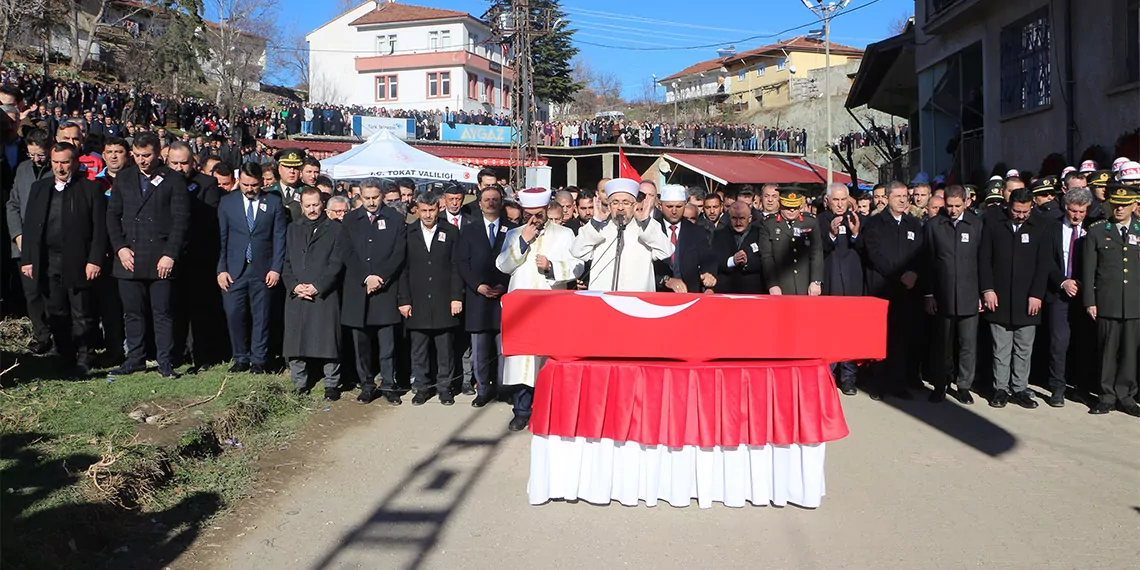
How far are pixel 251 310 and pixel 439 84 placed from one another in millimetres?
65139

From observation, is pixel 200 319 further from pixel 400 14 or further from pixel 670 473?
pixel 400 14

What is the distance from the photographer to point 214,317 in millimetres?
9102

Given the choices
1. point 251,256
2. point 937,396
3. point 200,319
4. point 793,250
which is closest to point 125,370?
point 200,319

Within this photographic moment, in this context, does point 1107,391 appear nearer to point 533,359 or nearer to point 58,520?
point 533,359

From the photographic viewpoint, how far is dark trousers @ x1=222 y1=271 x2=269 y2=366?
8.43 m

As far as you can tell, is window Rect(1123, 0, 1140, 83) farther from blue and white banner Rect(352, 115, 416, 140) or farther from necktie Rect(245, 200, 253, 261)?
blue and white banner Rect(352, 115, 416, 140)

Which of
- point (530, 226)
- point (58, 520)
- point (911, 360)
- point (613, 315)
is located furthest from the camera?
point (911, 360)

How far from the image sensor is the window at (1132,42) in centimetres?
1276

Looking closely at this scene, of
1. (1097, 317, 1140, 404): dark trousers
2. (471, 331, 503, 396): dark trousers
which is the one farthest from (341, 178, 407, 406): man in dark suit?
(1097, 317, 1140, 404): dark trousers

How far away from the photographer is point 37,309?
837cm

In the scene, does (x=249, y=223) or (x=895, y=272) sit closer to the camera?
(x=249, y=223)

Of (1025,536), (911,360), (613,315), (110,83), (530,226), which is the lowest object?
(1025,536)

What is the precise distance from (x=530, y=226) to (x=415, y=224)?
76.1 inches

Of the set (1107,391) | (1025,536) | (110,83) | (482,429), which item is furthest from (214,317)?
(110,83)
